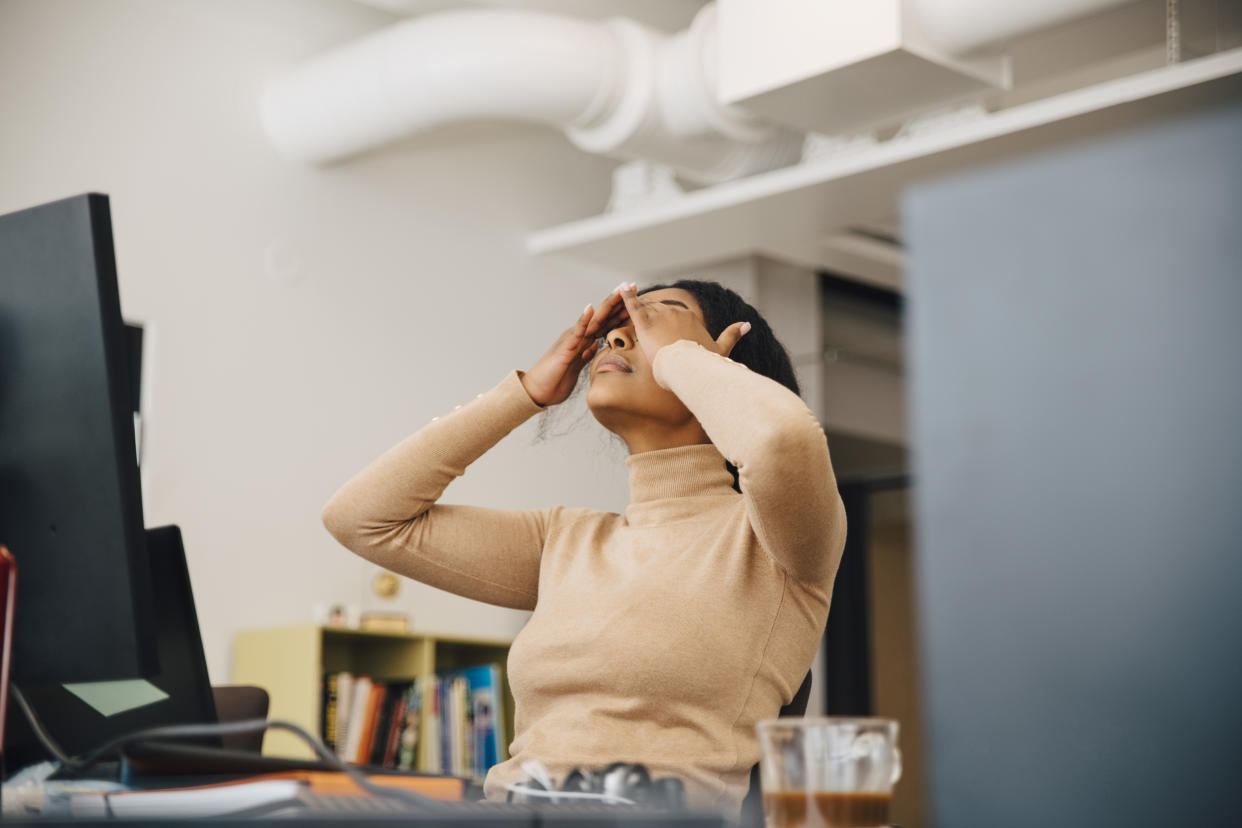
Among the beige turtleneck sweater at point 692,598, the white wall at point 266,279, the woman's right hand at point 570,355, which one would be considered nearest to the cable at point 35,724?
the beige turtleneck sweater at point 692,598

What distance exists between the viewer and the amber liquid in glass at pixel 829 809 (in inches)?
28.7

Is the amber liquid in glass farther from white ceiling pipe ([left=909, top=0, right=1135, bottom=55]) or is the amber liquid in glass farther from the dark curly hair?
white ceiling pipe ([left=909, top=0, right=1135, bottom=55])

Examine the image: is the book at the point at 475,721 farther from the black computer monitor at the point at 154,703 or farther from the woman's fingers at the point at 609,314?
the black computer monitor at the point at 154,703

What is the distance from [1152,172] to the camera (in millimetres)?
473

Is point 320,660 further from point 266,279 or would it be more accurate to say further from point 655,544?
point 655,544

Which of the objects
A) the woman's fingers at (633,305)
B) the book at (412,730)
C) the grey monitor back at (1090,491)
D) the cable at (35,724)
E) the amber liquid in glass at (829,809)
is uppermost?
the woman's fingers at (633,305)

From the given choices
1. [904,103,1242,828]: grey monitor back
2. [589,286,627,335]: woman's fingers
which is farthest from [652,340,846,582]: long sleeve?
[904,103,1242,828]: grey monitor back

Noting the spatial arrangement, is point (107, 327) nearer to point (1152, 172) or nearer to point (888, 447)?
point (1152, 172)

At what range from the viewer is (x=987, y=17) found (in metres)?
2.97

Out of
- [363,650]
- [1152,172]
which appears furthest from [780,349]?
[363,650]

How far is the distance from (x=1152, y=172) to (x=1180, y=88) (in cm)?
312

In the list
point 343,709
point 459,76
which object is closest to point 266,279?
point 459,76

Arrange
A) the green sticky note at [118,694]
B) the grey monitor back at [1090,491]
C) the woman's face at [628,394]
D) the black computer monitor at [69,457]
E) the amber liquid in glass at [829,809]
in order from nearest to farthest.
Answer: the grey monitor back at [1090,491] < the amber liquid in glass at [829,809] < the black computer monitor at [69,457] < the green sticky note at [118,694] < the woman's face at [628,394]

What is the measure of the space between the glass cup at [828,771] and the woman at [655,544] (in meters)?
0.57
